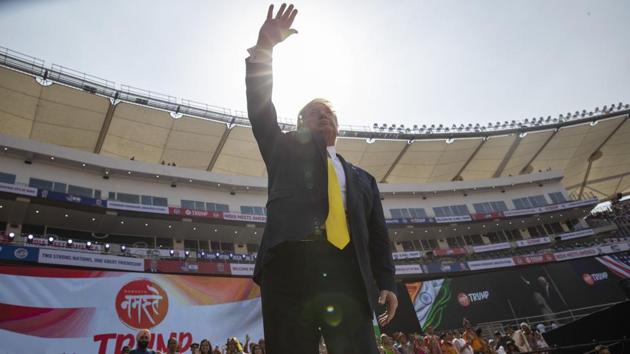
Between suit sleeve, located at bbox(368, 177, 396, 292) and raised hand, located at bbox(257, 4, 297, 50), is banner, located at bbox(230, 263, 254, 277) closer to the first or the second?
suit sleeve, located at bbox(368, 177, 396, 292)

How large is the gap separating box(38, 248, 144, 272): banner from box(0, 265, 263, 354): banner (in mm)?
3537

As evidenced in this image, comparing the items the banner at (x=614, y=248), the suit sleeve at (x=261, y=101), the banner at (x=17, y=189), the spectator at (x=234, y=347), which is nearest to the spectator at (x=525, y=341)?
the spectator at (x=234, y=347)

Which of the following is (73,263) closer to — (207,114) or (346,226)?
(207,114)

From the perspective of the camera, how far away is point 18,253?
49.7 feet

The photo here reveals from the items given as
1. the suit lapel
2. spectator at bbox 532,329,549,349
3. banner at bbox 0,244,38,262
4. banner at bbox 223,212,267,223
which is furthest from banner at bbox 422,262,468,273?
the suit lapel

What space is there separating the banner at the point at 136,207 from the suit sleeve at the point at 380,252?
22.8 metres

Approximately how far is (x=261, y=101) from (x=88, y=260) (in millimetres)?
18493

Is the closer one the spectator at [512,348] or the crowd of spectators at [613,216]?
the spectator at [512,348]

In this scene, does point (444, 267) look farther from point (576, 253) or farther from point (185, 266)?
point (185, 266)

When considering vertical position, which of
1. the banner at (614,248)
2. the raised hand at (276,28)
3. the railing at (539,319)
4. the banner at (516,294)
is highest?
the banner at (614,248)

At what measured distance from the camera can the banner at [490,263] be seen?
26.3 meters

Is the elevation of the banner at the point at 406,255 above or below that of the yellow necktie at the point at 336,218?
above

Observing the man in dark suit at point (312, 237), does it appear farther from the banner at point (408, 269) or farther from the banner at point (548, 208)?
the banner at point (548, 208)

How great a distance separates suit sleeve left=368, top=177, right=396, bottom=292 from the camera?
1.80 m
